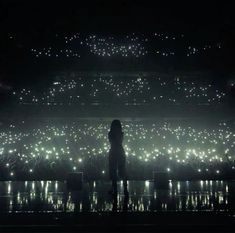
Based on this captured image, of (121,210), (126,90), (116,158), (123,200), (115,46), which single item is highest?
(115,46)

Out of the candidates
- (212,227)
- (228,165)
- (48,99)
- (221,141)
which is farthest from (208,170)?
(48,99)

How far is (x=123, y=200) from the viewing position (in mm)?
7371

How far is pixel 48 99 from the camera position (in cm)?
2133

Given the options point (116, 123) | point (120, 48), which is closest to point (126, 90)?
point (120, 48)

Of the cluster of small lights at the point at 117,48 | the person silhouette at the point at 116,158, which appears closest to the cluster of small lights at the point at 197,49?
the cluster of small lights at the point at 117,48

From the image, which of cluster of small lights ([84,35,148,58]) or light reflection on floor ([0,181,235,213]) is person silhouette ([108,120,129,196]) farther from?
cluster of small lights ([84,35,148,58])

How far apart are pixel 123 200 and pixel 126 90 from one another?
597 inches

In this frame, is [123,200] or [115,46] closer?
[123,200]

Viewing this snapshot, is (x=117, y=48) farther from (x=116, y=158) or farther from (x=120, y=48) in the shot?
(x=116, y=158)

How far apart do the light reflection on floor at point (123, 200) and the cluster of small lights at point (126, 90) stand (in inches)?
452

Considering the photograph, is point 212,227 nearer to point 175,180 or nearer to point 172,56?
point 175,180

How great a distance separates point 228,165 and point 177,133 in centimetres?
948

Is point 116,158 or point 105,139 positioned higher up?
point 105,139

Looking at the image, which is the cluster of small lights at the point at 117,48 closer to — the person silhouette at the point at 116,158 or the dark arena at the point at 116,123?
the dark arena at the point at 116,123
